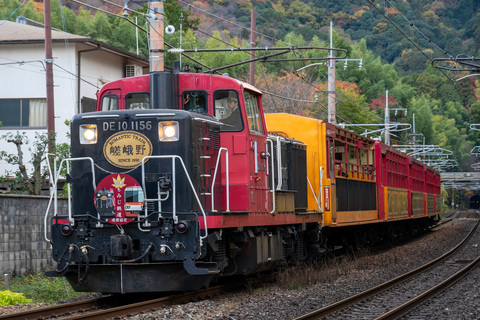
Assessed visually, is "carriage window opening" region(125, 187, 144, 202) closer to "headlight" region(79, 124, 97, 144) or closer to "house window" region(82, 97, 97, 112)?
"headlight" region(79, 124, 97, 144)

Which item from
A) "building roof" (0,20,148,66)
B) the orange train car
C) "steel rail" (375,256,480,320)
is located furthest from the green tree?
"steel rail" (375,256,480,320)

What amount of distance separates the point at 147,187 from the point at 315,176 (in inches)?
247

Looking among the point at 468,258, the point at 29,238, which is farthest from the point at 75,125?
the point at 468,258

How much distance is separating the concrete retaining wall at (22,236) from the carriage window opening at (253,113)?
16.7 ft

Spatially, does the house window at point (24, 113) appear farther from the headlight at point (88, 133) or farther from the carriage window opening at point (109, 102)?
the headlight at point (88, 133)

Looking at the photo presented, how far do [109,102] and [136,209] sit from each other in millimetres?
2272

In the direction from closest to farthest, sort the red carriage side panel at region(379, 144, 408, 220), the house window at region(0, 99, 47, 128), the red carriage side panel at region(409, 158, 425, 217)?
the red carriage side panel at region(379, 144, 408, 220), the house window at region(0, 99, 47, 128), the red carriage side panel at region(409, 158, 425, 217)

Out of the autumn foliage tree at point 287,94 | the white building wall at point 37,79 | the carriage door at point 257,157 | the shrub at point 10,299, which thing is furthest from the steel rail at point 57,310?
the autumn foliage tree at point 287,94

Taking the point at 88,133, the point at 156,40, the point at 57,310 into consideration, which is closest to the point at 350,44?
the point at 156,40

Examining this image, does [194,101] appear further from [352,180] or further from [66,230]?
[352,180]

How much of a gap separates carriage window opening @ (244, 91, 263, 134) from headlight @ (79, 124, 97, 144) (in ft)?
7.81

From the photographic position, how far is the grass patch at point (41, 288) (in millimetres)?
11361

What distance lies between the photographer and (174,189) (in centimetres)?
939

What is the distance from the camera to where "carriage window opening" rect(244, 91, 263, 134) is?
11109 mm
